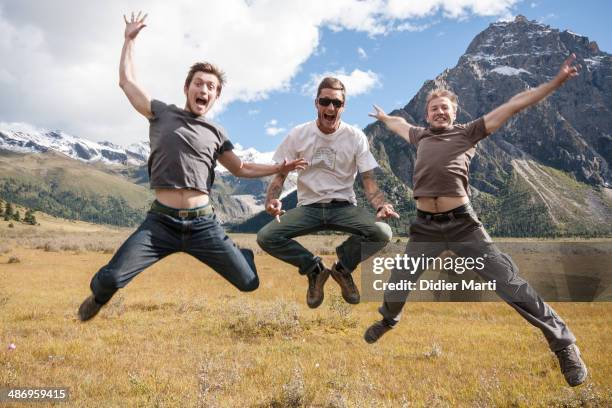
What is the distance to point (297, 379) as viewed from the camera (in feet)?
39.1

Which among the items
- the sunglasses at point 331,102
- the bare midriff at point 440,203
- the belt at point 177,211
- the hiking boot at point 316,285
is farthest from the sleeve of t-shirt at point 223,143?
the bare midriff at point 440,203

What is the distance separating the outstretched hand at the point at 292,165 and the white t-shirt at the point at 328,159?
0.33 metres

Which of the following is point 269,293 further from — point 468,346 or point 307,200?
point 307,200

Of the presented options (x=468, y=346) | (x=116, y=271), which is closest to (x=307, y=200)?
(x=116, y=271)

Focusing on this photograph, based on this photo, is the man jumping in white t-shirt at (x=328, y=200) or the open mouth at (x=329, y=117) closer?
the man jumping in white t-shirt at (x=328, y=200)

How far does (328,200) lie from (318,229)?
0.47m

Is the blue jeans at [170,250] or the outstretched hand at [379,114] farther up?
the outstretched hand at [379,114]

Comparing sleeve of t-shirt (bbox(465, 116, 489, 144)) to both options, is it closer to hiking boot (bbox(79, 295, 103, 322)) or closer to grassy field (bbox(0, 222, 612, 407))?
hiking boot (bbox(79, 295, 103, 322))

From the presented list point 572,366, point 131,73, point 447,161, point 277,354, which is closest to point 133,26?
point 131,73

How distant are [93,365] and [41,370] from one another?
5.21 feet

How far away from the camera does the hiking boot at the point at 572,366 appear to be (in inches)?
203

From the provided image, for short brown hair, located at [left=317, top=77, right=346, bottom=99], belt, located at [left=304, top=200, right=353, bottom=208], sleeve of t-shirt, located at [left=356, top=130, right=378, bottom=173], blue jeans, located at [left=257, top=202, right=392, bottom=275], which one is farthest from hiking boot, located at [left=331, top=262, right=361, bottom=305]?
short brown hair, located at [left=317, top=77, right=346, bottom=99]

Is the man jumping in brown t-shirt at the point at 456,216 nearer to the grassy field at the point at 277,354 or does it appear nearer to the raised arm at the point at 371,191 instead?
the raised arm at the point at 371,191

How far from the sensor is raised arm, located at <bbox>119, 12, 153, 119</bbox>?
19.1 ft
